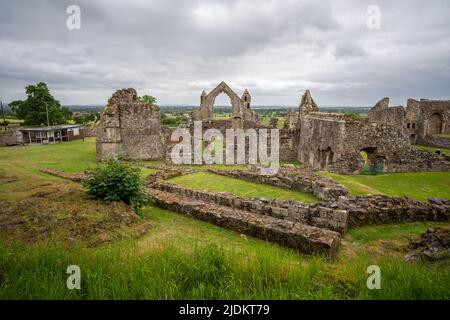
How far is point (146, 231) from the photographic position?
804 cm

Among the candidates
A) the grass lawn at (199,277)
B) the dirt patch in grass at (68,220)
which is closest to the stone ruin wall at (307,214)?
the dirt patch in grass at (68,220)

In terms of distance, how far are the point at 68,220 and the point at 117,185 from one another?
222 cm

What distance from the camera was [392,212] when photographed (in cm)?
884

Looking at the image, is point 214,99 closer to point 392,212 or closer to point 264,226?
point 392,212

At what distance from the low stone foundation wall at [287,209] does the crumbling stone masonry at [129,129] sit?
11260 mm

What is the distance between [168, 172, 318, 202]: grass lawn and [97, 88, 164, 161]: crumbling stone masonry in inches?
298

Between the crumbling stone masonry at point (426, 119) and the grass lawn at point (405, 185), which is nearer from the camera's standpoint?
the grass lawn at point (405, 185)

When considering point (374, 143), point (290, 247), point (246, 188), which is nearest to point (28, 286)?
point (290, 247)

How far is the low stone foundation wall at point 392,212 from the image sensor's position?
876 centimetres

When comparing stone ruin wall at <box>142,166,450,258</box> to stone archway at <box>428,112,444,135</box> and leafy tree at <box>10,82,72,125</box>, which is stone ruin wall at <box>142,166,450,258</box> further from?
leafy tree at <box>10,82,72,125</box>

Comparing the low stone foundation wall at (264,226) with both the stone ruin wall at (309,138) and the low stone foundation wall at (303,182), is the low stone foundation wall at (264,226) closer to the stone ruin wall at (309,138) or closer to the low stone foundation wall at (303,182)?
the stone ruin wall at (309,138)

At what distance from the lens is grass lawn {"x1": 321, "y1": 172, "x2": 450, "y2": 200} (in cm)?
1148

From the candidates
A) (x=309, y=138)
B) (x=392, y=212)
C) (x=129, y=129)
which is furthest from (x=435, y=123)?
(x=129, y=129)

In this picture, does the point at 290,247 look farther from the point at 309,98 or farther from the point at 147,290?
the point at 309,98
